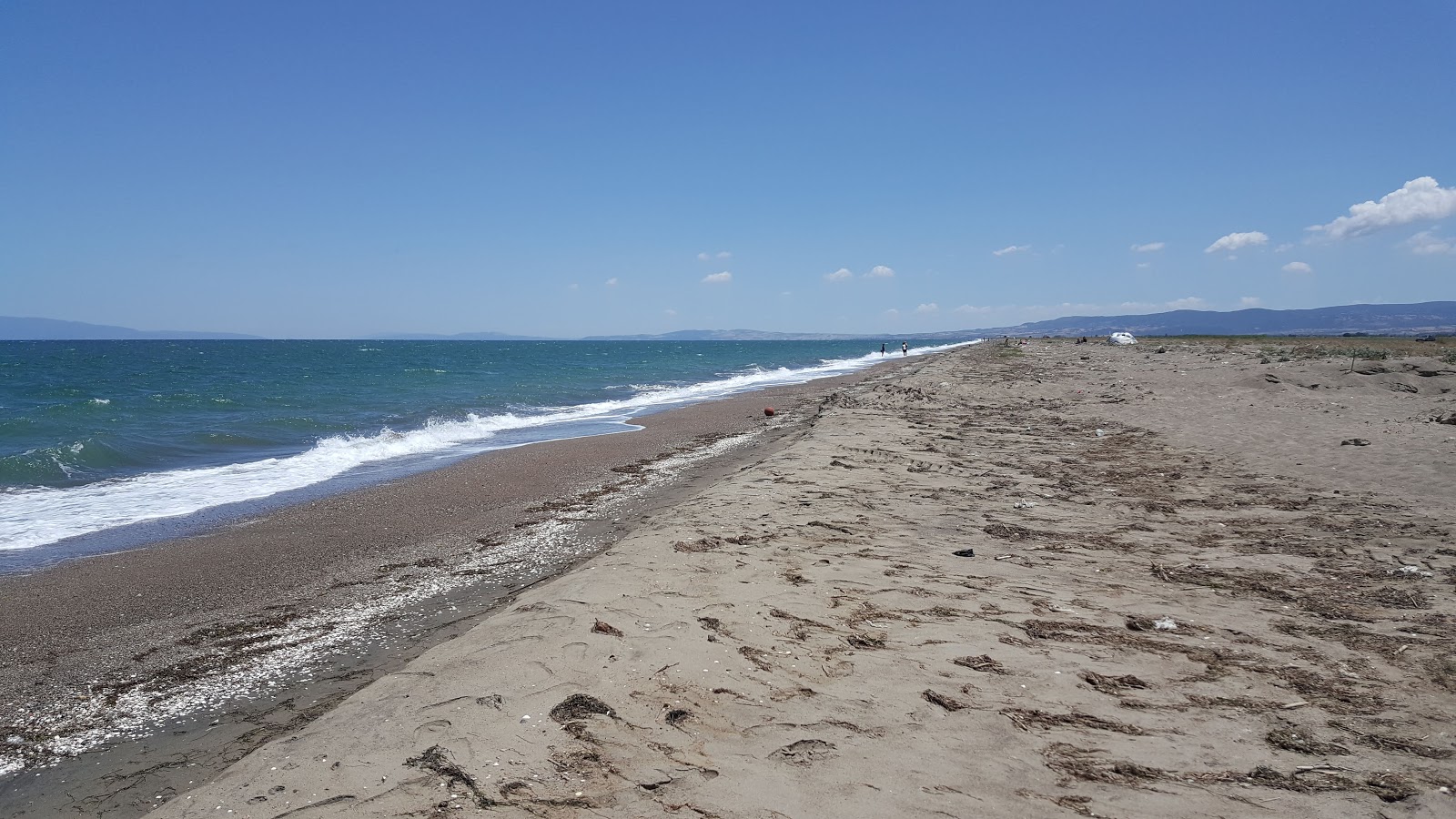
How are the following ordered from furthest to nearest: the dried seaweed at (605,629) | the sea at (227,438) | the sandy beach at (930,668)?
1. the sea at (227,438)
2. the dried seaweed at (605,629)
3. the sandy beach at (930,668)

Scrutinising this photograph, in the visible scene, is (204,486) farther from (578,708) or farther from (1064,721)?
(1064,721)

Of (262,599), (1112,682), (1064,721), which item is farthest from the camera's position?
(262,599)

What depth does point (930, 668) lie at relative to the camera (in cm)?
415

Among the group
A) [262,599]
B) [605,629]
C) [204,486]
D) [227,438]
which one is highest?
[227,438]

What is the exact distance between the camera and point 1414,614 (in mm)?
4758

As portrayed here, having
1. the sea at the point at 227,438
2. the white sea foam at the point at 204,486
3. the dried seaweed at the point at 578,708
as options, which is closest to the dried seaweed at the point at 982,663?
the dried seaweed at the point at 578,708

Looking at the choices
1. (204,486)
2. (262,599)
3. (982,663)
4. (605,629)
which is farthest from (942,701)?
(204,486)

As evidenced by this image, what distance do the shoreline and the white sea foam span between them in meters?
1.85

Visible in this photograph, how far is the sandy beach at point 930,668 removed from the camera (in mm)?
3094

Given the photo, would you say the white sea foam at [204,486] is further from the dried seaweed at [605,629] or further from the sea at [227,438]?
the dried seaweed at [605,629]

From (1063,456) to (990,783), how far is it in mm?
8725

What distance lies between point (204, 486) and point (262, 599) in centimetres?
722

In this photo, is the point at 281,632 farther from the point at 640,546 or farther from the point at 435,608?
the point at 640,546

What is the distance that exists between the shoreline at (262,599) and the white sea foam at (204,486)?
1848 mm
